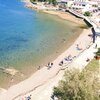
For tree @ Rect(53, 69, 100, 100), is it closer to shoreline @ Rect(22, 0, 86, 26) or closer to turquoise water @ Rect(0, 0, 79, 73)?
turquoise water @ Rect(0, 0, 79, 73)

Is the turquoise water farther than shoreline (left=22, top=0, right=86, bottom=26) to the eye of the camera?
No

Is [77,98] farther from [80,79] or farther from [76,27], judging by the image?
[76,27]

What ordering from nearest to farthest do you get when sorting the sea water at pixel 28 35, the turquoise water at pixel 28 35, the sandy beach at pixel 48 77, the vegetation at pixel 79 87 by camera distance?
the vegetation at pixel 79 87 < the sandy beach at pixel 48 77 < the sea water at pixel 28 35 < the turquoise water at pixel 28 35

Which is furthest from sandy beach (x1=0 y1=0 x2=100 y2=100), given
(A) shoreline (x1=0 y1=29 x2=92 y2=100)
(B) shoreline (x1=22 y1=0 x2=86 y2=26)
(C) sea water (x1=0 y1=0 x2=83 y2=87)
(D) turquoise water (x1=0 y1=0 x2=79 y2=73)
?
(B) shoreline (x1=22 y1=0 x2=86 y2=26)

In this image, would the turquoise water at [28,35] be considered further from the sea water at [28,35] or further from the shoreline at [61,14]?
the shoreline at [61,14]

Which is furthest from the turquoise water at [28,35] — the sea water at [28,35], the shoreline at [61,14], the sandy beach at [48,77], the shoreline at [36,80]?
the sandy beach at [48,77]

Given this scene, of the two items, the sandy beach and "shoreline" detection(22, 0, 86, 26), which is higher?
the sandy beach

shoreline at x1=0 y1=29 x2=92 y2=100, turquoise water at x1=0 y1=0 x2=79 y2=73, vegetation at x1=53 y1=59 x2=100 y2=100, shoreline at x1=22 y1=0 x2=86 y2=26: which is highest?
vegetation at x1=53 y1=59 x2=100 y2=100

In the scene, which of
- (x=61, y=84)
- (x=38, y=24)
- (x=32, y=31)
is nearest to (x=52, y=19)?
(x=38, y=24)
